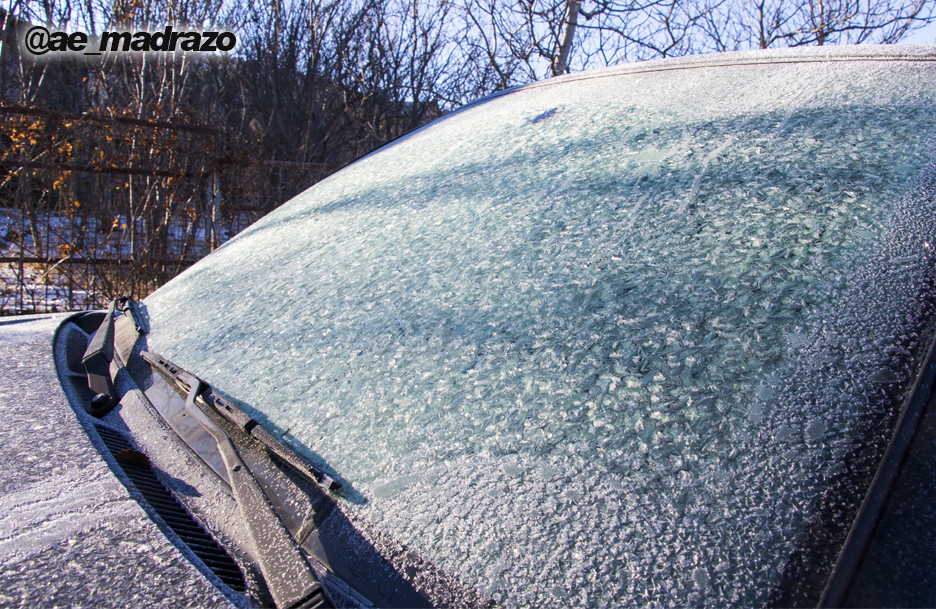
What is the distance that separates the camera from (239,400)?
38.8 inches

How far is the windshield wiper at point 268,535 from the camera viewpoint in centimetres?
64

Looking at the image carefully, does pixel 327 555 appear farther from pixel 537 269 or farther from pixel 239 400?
pixel 537 269

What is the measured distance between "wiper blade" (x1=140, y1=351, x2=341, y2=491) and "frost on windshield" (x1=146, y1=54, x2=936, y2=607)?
28 mm

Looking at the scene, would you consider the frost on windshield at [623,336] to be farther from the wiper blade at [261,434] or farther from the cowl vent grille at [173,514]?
the cowl vent grille at [173,514]

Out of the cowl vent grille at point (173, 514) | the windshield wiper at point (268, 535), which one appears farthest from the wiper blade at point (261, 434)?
the cowl vent grille at point (173, 514)

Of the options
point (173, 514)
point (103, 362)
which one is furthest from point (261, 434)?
point (103, 362)

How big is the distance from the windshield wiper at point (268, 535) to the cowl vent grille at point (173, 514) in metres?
0.06

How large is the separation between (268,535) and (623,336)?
522mm

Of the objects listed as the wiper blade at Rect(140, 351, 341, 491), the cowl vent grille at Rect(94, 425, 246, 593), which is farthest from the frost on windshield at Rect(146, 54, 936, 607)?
the cowl vent grille at Rect(94, 425, 246, 593)

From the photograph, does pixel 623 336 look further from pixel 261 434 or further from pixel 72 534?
pixel 72 534

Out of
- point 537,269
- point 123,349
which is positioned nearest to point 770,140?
point 537,269

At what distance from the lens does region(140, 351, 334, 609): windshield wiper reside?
641 millimetres

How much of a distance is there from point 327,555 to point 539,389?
0.33 meters

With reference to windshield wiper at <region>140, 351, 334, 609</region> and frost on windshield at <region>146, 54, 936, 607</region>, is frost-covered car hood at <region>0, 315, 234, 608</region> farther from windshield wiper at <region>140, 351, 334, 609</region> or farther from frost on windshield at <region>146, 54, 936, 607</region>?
frost on windshield at <region>146, 54, 936, 607</region>
